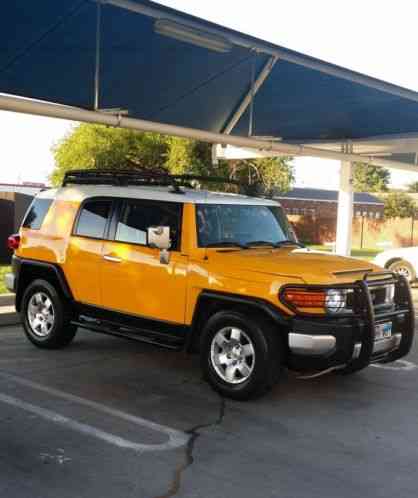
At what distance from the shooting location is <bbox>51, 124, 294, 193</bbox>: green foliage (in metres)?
27.7

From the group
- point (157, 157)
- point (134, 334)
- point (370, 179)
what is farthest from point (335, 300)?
point (370, 179)

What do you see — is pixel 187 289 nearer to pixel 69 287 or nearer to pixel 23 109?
pixel 69 287

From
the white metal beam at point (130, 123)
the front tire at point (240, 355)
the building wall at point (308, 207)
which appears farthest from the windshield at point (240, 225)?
the building wall at point (308, 207)

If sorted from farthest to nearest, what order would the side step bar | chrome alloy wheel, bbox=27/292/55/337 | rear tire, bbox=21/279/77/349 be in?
chrome alloy wheel, bbox=27/292/55/337, rear tire, bbox=21/279/77/349, the side step bar

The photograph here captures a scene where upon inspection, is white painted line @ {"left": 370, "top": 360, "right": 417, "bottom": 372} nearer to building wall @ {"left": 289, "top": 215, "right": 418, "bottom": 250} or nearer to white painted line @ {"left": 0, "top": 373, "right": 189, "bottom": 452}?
white painted line @ {"left": 0, "top": 373, "right": 189, "bottom": 452}

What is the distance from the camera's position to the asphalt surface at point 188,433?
171 inches

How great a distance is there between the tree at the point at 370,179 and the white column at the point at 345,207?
2011 inches

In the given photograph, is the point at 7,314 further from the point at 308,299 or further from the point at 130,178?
the point at 308,299

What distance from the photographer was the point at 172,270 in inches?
266

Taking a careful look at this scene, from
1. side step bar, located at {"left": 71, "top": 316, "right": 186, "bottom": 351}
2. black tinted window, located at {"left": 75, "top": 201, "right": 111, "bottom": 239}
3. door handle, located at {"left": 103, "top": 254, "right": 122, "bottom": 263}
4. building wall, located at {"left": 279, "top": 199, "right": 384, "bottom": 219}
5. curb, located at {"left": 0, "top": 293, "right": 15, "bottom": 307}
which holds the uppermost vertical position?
building wall, located at {"left": 279, "top": 199, "right": 384, "bottom": 219}

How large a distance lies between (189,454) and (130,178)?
3894 mm

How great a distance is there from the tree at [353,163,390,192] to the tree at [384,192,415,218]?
19.7 metres

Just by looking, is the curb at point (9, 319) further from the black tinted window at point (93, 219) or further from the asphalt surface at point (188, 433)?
the black tinted window at point (93, 219)

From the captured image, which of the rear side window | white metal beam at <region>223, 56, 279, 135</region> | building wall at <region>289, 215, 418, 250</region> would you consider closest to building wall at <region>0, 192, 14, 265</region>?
white metal beam at <region>223, 56, 279, 135</region>
